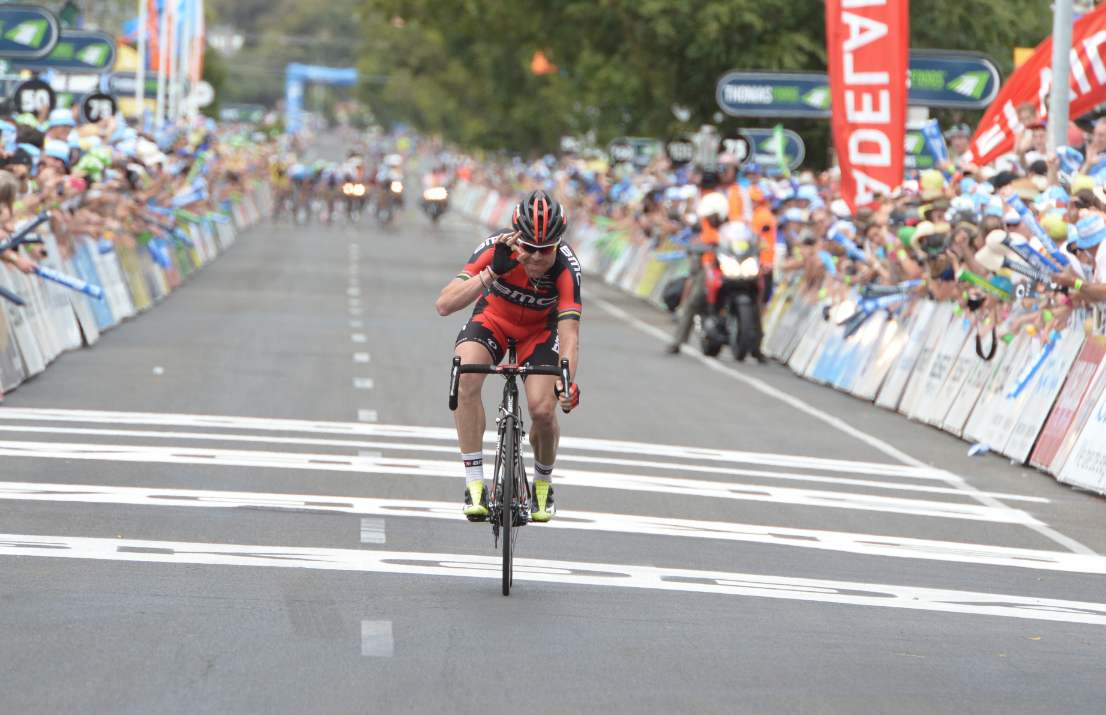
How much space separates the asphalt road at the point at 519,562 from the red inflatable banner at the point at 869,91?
459 centimetres

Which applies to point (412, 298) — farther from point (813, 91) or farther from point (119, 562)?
point (119, 562)

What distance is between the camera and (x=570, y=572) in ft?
28.9

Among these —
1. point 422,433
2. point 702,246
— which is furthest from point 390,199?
point 422,433

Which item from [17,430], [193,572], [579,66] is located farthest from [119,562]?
[579,66]

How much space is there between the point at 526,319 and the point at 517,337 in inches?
4.4

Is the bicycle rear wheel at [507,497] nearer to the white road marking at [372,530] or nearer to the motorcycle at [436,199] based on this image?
the white road marking at [372,530]

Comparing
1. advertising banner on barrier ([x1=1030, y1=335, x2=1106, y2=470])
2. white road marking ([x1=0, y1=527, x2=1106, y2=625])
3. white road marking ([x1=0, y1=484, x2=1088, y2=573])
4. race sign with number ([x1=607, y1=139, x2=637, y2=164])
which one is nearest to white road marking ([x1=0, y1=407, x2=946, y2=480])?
advertising banner on barrier ([x1=1030, y1=335, x2=1106, y2=470])

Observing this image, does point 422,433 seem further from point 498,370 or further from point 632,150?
point 632,150

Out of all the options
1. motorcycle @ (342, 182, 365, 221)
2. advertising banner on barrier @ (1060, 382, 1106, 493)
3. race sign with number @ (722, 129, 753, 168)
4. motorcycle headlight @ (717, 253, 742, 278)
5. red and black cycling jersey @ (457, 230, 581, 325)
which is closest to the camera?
red and black cycling jersey @ (457, 230, 581, 325)

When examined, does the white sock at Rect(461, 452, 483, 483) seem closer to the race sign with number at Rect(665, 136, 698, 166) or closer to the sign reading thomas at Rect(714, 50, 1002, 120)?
the sign reading thomas at Rect(714, 50, 1002, 120)

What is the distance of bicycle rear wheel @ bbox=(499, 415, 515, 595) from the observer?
8.01 metres

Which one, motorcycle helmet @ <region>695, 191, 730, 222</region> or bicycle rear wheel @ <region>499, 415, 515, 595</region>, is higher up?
bicycle rear wheel @ <region>499, 415, 515, 595</region>

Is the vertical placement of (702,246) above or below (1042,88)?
below

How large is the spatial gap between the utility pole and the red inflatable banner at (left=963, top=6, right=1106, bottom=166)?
4.97 ft
